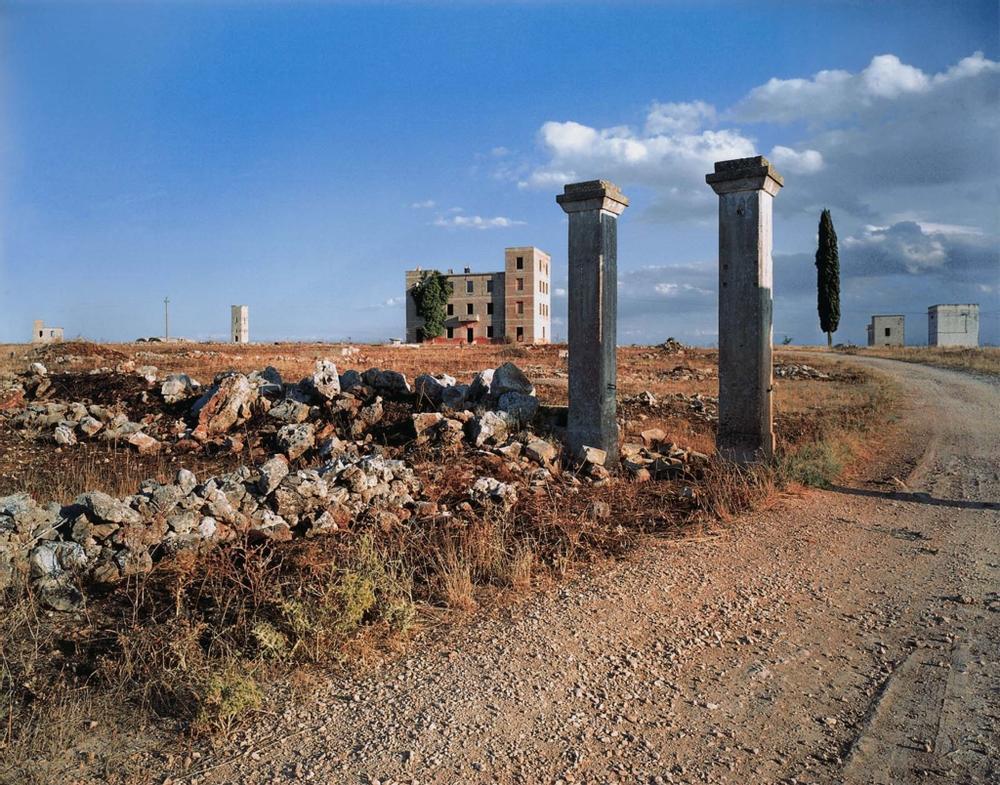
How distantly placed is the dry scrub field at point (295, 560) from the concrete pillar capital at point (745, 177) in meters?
3.37

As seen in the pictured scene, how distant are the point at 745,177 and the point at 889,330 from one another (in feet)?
173

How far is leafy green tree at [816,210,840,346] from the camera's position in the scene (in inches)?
1738

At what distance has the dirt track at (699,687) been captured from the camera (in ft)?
9.59

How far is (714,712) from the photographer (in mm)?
3312

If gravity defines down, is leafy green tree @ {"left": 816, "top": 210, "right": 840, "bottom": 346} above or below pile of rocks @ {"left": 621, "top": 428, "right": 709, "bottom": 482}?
above

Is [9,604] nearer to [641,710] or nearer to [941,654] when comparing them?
[641,710]

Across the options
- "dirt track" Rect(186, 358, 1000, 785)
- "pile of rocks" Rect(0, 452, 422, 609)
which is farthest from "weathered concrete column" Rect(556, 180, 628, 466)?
"dirt track" Rect(186, 358, 1000, 785)

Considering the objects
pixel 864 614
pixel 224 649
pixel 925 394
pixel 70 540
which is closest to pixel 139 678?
pixel 224 649

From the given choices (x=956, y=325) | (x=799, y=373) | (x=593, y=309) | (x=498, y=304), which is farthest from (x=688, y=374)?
(x=498, y=304)

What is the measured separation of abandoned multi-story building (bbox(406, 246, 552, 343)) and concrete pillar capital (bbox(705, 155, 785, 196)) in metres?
60.1

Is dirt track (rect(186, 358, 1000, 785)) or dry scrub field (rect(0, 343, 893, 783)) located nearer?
dirt track (rect(186, 358, 1000, 785))

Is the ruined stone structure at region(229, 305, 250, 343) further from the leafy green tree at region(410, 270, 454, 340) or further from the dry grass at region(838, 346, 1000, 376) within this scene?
the dry grass at region(838, 346, 1000, 376)

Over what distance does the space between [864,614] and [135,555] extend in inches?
202

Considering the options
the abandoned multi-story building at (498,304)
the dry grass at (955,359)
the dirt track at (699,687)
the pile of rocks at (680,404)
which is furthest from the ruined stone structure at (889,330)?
the dirt track at (699,687)
